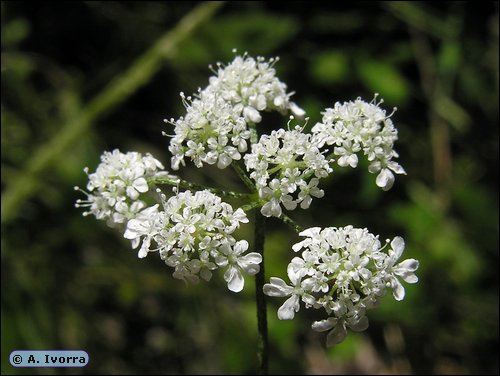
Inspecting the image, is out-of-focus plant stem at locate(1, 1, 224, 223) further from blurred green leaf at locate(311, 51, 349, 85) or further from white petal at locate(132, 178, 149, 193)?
white petal at locate(132, 178, 149, 193)

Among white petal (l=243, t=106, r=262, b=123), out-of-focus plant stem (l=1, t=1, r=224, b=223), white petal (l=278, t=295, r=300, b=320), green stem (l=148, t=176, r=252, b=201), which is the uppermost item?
out-of-focus plant stem (l=1, t=1, r=224, b=223)

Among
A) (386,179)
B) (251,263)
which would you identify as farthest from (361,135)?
(251,263)

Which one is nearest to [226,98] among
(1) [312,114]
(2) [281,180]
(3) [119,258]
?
(2) [281,180]

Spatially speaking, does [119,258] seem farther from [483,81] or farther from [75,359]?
[483,81]

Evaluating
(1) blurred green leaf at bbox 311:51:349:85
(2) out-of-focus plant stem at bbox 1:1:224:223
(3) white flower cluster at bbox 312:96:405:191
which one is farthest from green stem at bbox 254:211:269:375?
(1) blurred green leaf at bbox 311:51:349:85

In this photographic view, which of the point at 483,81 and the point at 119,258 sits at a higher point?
the point at 483,81

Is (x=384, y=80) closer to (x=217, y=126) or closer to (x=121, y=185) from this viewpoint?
(x=217, y=126)

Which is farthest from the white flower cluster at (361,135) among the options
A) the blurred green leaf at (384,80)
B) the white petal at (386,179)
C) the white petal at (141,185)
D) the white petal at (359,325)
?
the blurred green leaf at (384,80)
